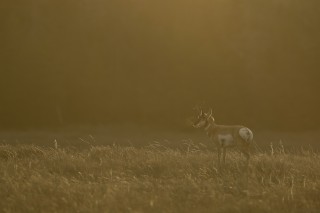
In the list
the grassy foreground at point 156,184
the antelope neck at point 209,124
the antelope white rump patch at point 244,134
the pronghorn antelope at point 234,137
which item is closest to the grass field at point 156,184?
the grassy foreground at point 156,184

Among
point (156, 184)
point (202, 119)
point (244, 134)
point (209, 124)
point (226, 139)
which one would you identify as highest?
point (202, 119)

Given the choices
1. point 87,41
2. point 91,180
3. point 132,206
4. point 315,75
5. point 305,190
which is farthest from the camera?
point 87,41

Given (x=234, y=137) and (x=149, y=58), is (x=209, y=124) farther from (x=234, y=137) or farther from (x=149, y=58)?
(x=149, y=58)

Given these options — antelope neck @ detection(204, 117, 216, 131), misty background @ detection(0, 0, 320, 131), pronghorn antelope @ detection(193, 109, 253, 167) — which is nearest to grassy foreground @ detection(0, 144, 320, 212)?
pronghorn antelope @ detection(193, 109, 253, 167)

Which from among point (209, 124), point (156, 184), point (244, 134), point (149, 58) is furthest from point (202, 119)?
point (149, 58)

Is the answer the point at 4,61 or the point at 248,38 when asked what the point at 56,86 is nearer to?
the point at 4,61

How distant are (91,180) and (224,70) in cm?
2338

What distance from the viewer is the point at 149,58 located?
1380 inches

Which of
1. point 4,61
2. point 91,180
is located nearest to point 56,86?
point 4,61

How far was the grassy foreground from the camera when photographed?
8.79 meters

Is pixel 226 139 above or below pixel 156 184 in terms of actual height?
above

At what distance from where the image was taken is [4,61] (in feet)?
114

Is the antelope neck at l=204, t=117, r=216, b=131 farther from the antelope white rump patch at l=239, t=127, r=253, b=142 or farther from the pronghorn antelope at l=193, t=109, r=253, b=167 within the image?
the antelope white rump patch at l=239, t=127, r=253, b=142

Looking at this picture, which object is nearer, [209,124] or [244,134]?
[244,134]
